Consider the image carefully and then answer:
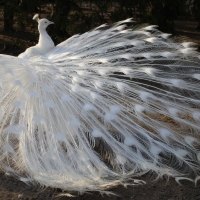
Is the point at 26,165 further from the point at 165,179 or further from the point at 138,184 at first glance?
the point at 165,179

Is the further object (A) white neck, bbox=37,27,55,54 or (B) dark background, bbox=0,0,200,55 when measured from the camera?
(B) dark background, bbox=0,0,200,55

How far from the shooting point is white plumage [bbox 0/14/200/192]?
276 cm

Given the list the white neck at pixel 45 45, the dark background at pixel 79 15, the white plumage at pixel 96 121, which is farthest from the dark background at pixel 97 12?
the white plumage at pixel 96 121

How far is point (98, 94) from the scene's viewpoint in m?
3.10

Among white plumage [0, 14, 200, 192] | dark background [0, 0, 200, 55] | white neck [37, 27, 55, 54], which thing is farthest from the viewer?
dark background [0, 0, 200, 55]

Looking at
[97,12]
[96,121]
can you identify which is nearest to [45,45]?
[96,121]

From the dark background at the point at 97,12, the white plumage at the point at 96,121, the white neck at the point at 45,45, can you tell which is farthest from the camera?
the dark background at the point at 97,12

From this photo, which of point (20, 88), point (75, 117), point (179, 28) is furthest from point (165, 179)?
point (179, 28)

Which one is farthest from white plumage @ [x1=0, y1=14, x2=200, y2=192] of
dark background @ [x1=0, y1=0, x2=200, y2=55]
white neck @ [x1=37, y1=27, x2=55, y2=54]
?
dark background @ [x1=0, y1=0, x2=200, y2=55]

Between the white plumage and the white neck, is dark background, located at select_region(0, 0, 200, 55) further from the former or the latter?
the white plumage

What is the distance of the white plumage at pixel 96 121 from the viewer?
9.05 ft

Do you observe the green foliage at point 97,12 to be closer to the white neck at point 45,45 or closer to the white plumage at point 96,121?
the white neck at point 45,45

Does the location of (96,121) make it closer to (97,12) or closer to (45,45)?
(45,45)

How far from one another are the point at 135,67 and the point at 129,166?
100cm
